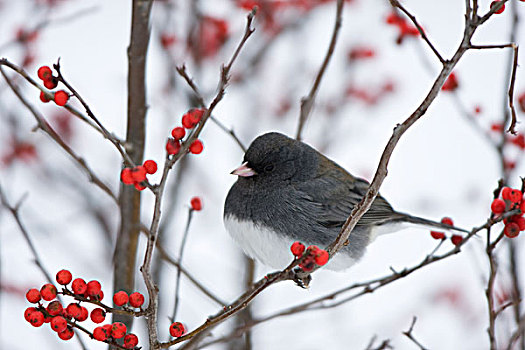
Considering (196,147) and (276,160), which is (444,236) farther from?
(196,147)

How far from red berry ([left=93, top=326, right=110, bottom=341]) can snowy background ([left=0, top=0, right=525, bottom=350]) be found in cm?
118

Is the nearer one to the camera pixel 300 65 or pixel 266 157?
pixel 266 157

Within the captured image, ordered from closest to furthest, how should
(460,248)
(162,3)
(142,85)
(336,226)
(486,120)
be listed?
(460,248) → (142,85) → (336,226) → (486,120) → (162,3)

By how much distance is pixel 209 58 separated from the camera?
7.17 ft

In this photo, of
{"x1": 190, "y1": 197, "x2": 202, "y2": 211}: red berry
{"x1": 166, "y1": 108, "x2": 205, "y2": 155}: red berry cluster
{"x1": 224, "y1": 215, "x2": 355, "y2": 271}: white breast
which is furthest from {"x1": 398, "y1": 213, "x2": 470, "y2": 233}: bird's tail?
{"x1": 166, "y1": 108, "x2": 205, "y2": 155}: red berry cluster

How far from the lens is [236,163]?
2854 millimetres

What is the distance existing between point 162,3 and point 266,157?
0.85m

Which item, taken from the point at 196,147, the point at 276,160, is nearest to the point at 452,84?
the point at 276,160

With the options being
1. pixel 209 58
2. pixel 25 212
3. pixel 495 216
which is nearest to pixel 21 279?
pixel 25 212

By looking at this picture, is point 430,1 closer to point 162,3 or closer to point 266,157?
point 162,3

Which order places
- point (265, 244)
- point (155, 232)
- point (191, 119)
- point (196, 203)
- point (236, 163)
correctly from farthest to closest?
point (236, 163), point (265, 244), point (196, 203), point (191, 119), point (155, 232)

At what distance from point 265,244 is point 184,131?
0.59 m

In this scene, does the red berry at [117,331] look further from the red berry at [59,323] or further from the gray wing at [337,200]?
the gray wing at [337,200]

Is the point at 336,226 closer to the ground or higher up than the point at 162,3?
closer to the ground
